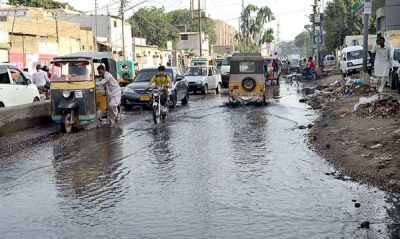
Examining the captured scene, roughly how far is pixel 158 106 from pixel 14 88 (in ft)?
14.7

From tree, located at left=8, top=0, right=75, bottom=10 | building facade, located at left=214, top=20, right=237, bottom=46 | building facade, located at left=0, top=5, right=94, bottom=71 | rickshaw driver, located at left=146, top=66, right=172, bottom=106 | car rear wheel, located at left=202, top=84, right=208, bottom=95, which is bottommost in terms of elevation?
car rear wheel, located at left=202, top=84, right=208, bottom=95

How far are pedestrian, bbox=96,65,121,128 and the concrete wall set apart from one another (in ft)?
7.12

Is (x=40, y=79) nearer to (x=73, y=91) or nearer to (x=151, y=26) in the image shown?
(x=73, y=91)

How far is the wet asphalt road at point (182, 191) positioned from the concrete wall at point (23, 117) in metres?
0.92

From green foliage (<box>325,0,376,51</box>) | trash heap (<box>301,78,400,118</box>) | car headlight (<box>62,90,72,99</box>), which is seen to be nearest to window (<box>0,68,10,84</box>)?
car headlight (<box>62,90,72,99</box>)

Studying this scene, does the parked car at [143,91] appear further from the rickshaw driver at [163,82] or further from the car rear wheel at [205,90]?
the car rear wheel at [205,90]

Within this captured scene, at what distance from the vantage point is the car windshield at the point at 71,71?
14.4 m

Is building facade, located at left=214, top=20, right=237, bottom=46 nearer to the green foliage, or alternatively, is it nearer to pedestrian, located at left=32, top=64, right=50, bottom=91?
the green foliage

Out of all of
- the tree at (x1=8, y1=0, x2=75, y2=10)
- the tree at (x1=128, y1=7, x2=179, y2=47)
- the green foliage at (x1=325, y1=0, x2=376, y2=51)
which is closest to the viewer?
the tree at (x1=8, y1=0, x2=75, y2=10)

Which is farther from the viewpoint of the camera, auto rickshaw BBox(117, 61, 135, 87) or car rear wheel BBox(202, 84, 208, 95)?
auto rickshaw BBox(117, 61, 135, 87)

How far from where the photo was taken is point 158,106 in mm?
15672

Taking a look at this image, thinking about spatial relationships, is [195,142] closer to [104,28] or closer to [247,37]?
[104,28]

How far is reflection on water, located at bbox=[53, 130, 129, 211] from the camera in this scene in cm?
703

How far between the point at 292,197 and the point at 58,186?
3327mm
